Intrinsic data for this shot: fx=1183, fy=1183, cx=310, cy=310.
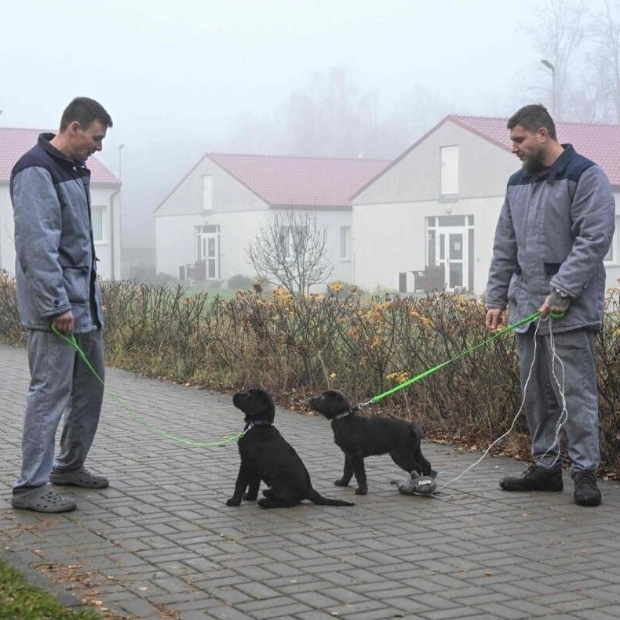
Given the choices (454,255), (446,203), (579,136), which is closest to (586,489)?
(454,255)

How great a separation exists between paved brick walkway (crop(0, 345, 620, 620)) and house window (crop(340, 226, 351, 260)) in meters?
49.6

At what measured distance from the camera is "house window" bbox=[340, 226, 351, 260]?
57562mm

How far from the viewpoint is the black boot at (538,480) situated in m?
6.87

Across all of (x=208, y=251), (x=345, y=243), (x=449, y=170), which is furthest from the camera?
(x=208, y=251)

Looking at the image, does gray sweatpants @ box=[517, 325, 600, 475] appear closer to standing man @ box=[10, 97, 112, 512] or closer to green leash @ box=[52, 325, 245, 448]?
green leash @ box=[52, 325, 245, 448]

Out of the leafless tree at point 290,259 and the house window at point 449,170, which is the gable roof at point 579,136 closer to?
the house window at point 449,170

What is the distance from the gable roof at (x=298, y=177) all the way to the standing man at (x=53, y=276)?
49.1 meters

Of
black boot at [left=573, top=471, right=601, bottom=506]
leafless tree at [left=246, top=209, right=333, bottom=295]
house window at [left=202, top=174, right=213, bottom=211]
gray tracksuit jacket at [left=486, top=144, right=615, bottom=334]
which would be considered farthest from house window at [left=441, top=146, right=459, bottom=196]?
black boot at [left=573, top=471, right=601, bottom=506]

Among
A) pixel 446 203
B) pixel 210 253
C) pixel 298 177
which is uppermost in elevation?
pixel 298 177

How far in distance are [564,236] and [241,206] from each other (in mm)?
53250

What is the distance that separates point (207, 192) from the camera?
63.1m

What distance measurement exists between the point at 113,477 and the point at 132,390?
495 cm

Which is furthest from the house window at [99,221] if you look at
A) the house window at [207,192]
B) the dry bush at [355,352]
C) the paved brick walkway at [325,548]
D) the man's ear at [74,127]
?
the man's ear at [74,127]

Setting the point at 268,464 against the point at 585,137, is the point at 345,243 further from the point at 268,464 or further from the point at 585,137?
the point at 268,464
